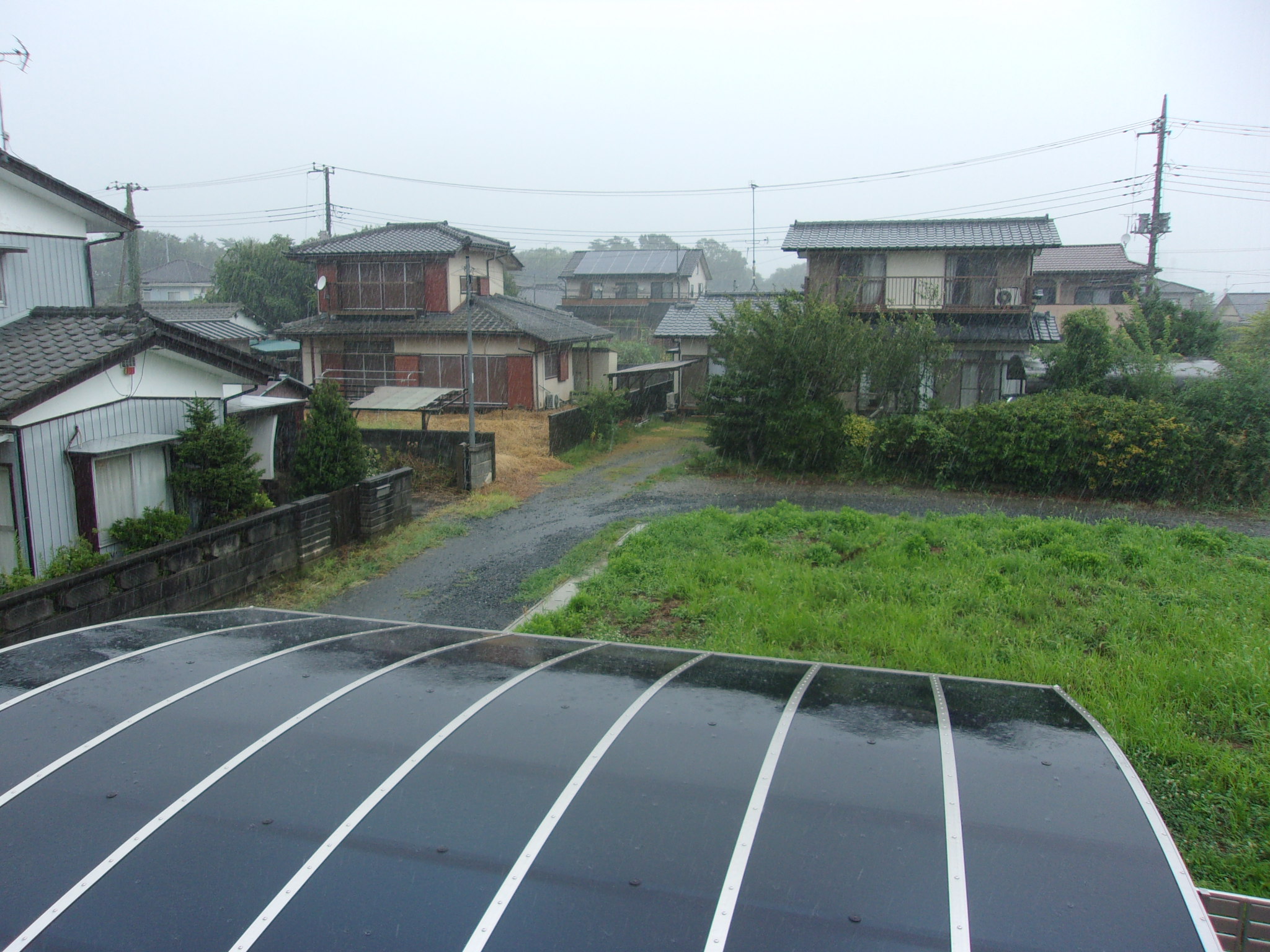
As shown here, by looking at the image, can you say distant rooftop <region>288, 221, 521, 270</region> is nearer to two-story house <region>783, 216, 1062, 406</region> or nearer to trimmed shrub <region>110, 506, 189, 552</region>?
two-story house <region>783, 216, 1062, 406</region>

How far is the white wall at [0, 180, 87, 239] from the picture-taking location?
956 cm

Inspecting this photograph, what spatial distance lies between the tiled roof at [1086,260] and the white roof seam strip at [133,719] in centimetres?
3512

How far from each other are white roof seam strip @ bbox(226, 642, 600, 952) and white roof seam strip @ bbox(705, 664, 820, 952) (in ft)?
4.16

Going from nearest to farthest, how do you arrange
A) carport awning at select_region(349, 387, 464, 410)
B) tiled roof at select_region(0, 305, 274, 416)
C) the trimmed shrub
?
tiled roof at select_region(0, 305, 274, 416) < the trimmed shrub < carport awning at select_region(349, 387, 464, 410)

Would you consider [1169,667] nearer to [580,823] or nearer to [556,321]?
[580,823]

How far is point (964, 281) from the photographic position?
69.7 feet

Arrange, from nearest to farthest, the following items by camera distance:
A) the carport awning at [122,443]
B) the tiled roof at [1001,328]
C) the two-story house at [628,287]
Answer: the carport awning at [122,443], the tiled roof at [1001,328], the two-story house at [628,287]

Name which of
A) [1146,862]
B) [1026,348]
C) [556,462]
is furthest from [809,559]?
Answer: [1026,348]

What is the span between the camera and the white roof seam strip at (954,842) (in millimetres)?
2381

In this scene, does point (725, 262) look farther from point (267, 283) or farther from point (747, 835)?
point (747, 835)

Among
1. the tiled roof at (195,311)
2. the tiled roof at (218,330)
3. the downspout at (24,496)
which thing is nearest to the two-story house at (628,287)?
the tiled roof at (195,311)

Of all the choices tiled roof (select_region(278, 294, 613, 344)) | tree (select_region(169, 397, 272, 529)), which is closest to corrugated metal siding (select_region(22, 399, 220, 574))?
tree (select_region(169, 397, 272, 529))

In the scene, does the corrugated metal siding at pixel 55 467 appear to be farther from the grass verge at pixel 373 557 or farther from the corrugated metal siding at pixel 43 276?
the grass verge at pixel 373 557

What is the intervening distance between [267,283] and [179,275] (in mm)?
15309
